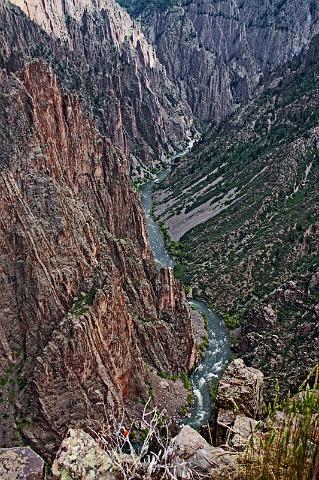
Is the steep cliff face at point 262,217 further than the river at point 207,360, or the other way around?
the steep cliff face at point 262,217

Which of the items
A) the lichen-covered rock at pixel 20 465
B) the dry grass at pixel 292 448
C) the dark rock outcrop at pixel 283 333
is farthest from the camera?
the dark rock outcrop at pixel 283 333

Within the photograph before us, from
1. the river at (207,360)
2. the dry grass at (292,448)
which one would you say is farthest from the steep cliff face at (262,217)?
the dry grass at (292,448)

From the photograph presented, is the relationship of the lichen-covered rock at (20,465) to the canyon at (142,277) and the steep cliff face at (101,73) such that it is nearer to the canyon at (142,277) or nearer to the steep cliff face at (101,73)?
the canyon at (142,277)

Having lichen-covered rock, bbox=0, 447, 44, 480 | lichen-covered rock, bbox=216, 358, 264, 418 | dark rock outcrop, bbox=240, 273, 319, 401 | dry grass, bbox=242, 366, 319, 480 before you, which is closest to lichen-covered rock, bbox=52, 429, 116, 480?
lichen-covered rock, bbox=0, 447, 44, 480

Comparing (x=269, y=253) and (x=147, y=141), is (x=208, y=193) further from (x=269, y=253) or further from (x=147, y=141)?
(x=147, y=141)

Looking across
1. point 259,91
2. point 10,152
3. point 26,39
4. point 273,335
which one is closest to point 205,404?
point 273,335

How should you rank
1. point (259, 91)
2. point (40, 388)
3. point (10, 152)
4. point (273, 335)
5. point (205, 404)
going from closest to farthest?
1. point (40, 388)
2. point (10, 152)
3. point (205, 404)
4. point (273, 335)
5. point (259, 91)
